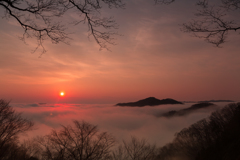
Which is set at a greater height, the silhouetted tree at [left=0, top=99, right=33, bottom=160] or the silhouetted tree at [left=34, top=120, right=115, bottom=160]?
the silhouetted tree at [left=0, top=99, right=33, bottom=160]

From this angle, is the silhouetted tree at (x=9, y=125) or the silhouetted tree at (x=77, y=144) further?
the silhouetted tree at (x=77, y=144)

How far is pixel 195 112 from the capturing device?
124 metres

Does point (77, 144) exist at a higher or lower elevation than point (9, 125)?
lower

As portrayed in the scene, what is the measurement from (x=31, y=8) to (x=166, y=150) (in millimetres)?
60401

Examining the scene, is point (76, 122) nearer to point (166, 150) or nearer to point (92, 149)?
point (92, 149)

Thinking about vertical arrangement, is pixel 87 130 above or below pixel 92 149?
above

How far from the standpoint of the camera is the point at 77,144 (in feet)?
71.2

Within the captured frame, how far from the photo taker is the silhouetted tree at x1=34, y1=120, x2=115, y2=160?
2108 centimetres

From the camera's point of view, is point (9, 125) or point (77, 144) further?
point (77, 144)

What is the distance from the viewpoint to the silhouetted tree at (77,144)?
69.2 feet

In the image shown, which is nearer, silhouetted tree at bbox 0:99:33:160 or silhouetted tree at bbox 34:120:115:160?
silhouetted tree at bbox 0:99:33:160

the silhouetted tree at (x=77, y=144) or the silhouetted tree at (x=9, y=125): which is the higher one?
the silhouetted tree at (x=9, y=125)

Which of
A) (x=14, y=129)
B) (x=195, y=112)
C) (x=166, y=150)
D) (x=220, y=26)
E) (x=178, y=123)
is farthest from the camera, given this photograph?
(x=178, y=123)

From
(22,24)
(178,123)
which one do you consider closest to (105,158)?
(22,24)
